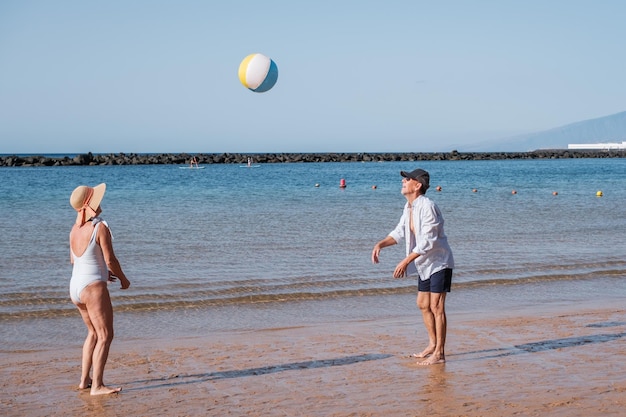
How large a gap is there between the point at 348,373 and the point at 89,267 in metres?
2.46

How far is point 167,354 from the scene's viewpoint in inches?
314

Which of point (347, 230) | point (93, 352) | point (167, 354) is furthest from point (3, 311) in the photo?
point (347, 230)

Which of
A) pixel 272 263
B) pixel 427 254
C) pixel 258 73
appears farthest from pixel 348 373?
pixel 272 263

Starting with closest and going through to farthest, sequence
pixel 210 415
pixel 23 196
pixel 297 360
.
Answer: pixel 210 415 < pixel 297 360 < pixel 23 196

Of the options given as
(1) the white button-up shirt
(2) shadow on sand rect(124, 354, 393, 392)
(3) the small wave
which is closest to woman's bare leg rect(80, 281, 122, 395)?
(2) shadow on sand rect(124, 354, 393, 392)

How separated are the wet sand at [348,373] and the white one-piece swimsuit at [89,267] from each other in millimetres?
946

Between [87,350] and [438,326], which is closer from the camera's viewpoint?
[87,350]

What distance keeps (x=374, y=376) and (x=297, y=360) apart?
3.19 feet

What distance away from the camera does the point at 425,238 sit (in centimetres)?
695

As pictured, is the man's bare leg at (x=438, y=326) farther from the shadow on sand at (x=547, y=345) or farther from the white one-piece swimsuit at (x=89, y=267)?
the white one-piece swimsuit at (x=89, y=267)

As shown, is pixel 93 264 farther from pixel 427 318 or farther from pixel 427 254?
pixel 427 318

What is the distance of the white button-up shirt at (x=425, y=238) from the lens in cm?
695

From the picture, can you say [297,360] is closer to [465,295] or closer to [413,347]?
[413,347]

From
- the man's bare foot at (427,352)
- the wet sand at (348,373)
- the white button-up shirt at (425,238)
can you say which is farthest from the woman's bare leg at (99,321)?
the man's bare foot at (427,352)
